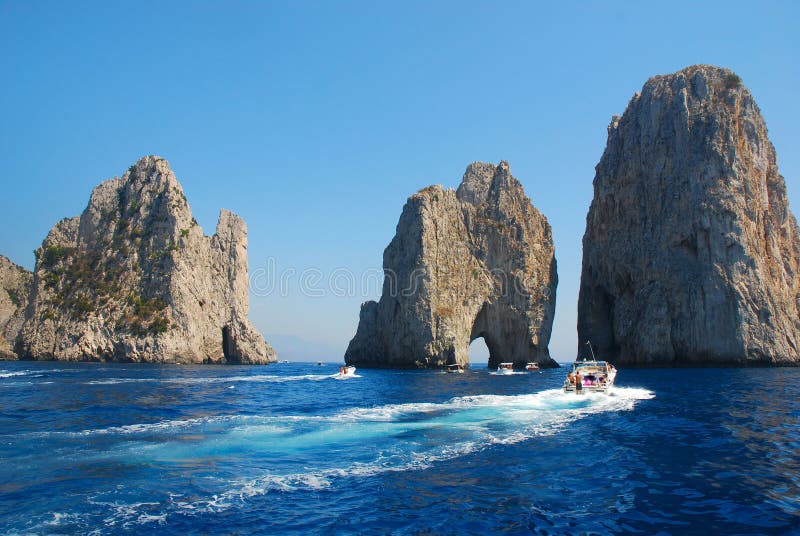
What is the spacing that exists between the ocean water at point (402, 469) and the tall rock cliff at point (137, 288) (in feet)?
241

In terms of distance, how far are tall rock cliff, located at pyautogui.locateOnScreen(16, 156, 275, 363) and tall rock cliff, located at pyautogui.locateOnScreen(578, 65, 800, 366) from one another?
81.1 meters

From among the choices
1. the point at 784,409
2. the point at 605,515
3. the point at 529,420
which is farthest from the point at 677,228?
the point at 605,515

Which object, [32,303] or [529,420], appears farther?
[32,303]

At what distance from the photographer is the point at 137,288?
108 metres

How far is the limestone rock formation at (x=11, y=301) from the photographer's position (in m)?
119

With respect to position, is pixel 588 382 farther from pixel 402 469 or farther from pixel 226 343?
pixel 226 343

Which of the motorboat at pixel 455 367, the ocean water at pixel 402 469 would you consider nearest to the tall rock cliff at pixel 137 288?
the motorboat at pixel 455 367

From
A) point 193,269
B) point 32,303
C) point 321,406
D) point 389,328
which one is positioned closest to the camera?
point 321,406

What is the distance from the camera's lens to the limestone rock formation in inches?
4670

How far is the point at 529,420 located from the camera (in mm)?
27922

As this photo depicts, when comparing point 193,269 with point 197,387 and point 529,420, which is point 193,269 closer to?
point 197,387

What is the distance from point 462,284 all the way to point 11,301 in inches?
4504

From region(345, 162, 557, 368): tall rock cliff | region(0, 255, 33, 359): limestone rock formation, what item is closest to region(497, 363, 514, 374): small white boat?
region(345, 162, 557, 368): tall rock cliff

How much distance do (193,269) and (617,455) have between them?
108 meters
